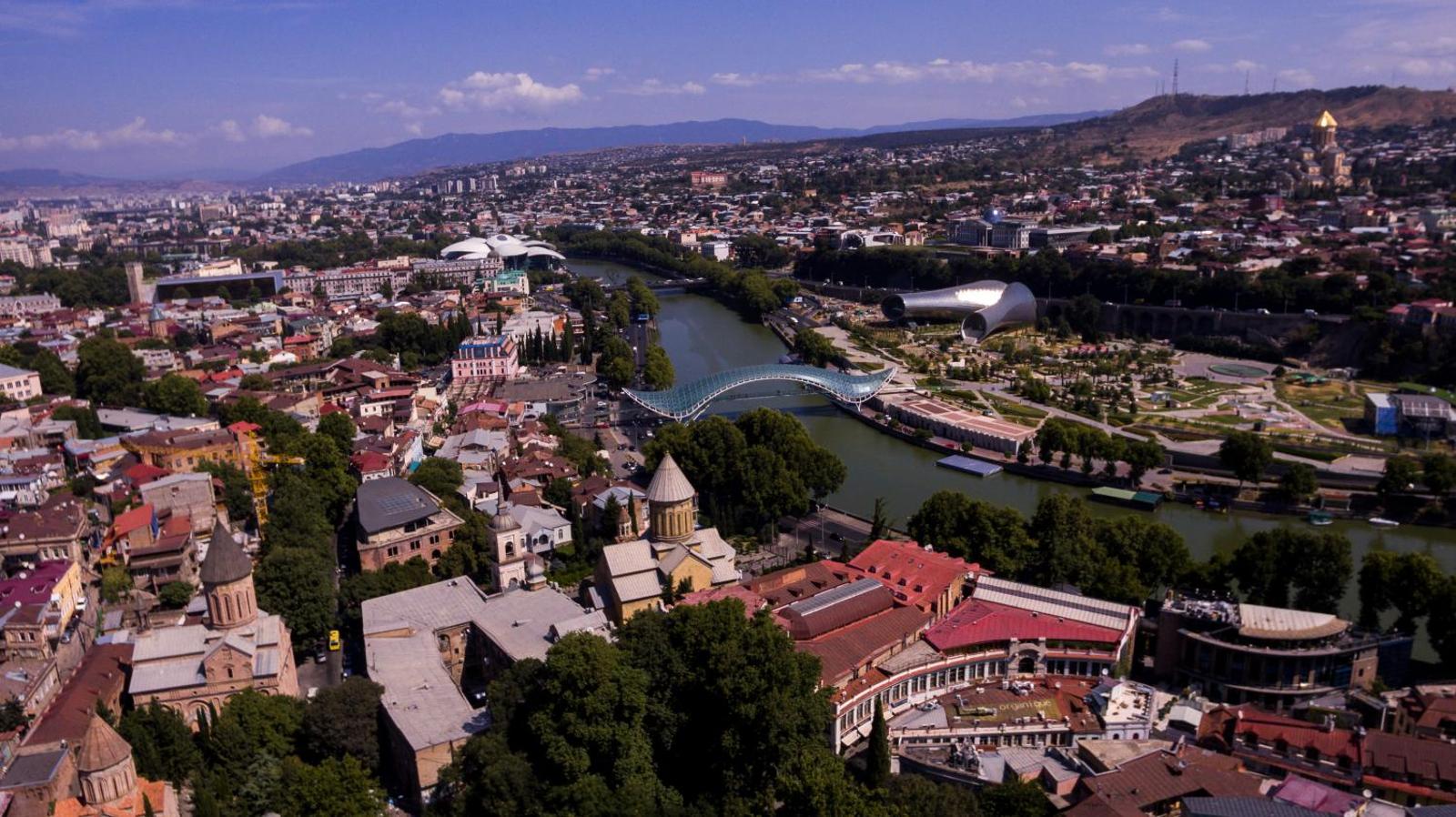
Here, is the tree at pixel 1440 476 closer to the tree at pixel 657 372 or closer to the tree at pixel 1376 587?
the tree at pixel 1376 587

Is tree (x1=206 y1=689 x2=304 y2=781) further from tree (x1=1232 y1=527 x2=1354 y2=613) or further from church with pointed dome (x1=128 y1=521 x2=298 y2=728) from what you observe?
tree (x1=1232 y1=527 x2=1354 y2=613)

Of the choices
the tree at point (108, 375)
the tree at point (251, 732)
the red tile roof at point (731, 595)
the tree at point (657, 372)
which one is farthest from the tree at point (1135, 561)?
the tree at point (108, 375)

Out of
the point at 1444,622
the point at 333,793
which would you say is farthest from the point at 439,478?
the point at 1444,622

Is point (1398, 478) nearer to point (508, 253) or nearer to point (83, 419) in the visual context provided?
point (83, 419)

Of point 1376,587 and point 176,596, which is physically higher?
point 1376,587

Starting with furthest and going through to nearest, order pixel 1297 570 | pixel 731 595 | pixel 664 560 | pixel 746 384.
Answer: pixel 746 384, pixel 664 560, pixel 1297 570, pixel 731 595

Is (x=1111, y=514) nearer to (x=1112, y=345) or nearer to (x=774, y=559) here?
(x=774, y=559)
